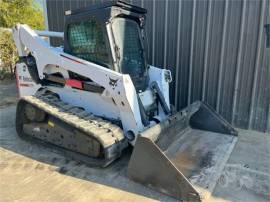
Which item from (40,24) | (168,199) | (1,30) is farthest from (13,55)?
(168,199)

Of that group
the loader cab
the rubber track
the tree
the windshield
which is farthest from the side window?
the tree

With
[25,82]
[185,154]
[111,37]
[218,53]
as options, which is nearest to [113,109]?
[111,37]

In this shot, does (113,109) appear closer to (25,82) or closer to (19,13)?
(25,82)

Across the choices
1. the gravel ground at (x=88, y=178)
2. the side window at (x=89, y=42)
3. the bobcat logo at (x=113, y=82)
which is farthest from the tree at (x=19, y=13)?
the bobcat logo at (x=113, y=82)

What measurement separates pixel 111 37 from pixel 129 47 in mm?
516

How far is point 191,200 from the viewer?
10.2 feet

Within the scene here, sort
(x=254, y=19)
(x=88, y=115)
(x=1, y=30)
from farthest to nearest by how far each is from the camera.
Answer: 1. (x=1, y=30)
2. (x=254, y=19)
3. (x=88, y=115)

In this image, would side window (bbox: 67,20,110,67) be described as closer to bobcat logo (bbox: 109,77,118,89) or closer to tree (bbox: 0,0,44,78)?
bobcat logo (bbox: 109,77,118,89)

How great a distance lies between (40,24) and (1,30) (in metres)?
7.42

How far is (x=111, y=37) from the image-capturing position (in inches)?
159

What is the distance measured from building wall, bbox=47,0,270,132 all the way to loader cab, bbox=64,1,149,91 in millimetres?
1411

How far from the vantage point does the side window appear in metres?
4.11

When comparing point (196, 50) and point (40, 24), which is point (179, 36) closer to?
point (196, 50)

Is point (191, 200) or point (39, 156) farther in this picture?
point (39, 156)
